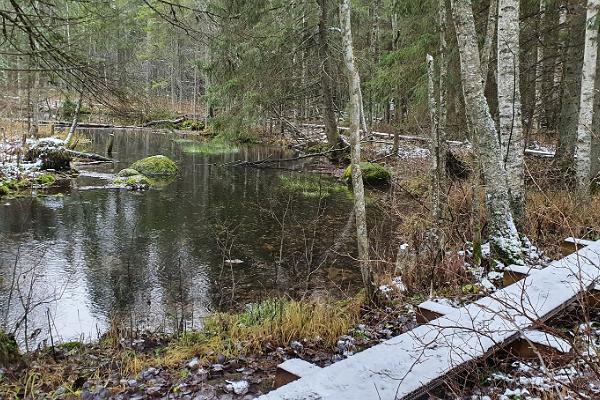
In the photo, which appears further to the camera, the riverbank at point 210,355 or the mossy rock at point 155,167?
the mossy rock at point 155,167

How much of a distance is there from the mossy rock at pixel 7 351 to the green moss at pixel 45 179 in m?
12.4

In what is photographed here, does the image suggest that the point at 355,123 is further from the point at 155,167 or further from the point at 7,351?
the point at 155,167

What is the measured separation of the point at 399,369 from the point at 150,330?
13.6 feet

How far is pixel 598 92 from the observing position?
9.94 meters

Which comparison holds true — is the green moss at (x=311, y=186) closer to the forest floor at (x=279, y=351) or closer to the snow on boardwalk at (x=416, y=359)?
the forest floor at (x=279, y=351)

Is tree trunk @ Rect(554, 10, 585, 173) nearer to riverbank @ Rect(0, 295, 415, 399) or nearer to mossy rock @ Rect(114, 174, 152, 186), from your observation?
riverbank @ Rect(0, 295, 415, 399)

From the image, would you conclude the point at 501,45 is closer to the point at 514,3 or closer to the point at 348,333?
the point at 514,3

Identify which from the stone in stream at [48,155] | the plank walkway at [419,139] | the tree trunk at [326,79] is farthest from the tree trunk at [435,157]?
the stone in stream at [48,155]

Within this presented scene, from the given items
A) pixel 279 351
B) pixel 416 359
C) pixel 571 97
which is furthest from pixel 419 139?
pixel 416 359

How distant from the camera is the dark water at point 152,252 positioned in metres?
7.02

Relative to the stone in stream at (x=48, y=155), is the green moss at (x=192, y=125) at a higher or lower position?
higher

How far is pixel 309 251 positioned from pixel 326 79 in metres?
12.9

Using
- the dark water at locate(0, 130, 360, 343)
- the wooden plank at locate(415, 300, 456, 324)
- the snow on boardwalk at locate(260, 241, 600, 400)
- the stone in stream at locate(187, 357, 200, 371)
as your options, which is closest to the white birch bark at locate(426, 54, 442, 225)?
the dark water at locate(0, 130, 360, 343)

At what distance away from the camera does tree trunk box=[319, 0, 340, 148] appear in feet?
64.0
